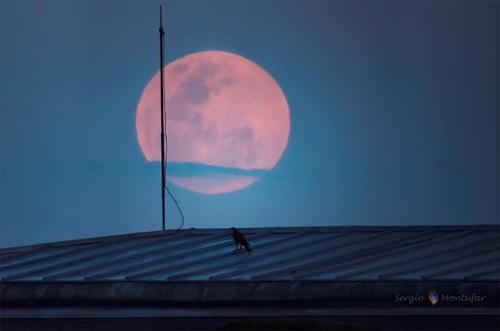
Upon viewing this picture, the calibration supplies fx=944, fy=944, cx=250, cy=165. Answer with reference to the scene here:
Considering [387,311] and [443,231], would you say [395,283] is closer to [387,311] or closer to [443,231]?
[387,311]

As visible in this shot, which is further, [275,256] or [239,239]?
[239,239]

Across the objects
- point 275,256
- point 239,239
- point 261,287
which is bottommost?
point 261,287

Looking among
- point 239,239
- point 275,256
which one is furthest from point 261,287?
point 239,239

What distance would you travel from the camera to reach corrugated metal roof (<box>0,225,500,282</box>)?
82.7 ft

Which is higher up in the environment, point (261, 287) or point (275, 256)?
point (275, 256)

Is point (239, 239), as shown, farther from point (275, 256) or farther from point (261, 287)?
point (261, 287)

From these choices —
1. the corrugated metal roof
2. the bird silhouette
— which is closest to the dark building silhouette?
the corrugated metal roof

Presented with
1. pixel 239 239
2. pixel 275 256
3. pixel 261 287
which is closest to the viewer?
pixel 261 287

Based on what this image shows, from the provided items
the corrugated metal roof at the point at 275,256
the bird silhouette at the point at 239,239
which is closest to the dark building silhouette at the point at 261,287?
the corrugated metal roof at the point at 275,256

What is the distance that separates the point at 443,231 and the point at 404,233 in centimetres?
133

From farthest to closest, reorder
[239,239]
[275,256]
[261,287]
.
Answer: [239,239] < [275,256] < [261,287]

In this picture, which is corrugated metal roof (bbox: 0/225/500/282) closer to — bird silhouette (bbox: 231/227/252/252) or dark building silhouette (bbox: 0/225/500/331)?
dark building silhouette (bbox: 0/225/500/331)

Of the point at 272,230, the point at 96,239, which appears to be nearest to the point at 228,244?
the point at 272,230

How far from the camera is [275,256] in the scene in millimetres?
28016
